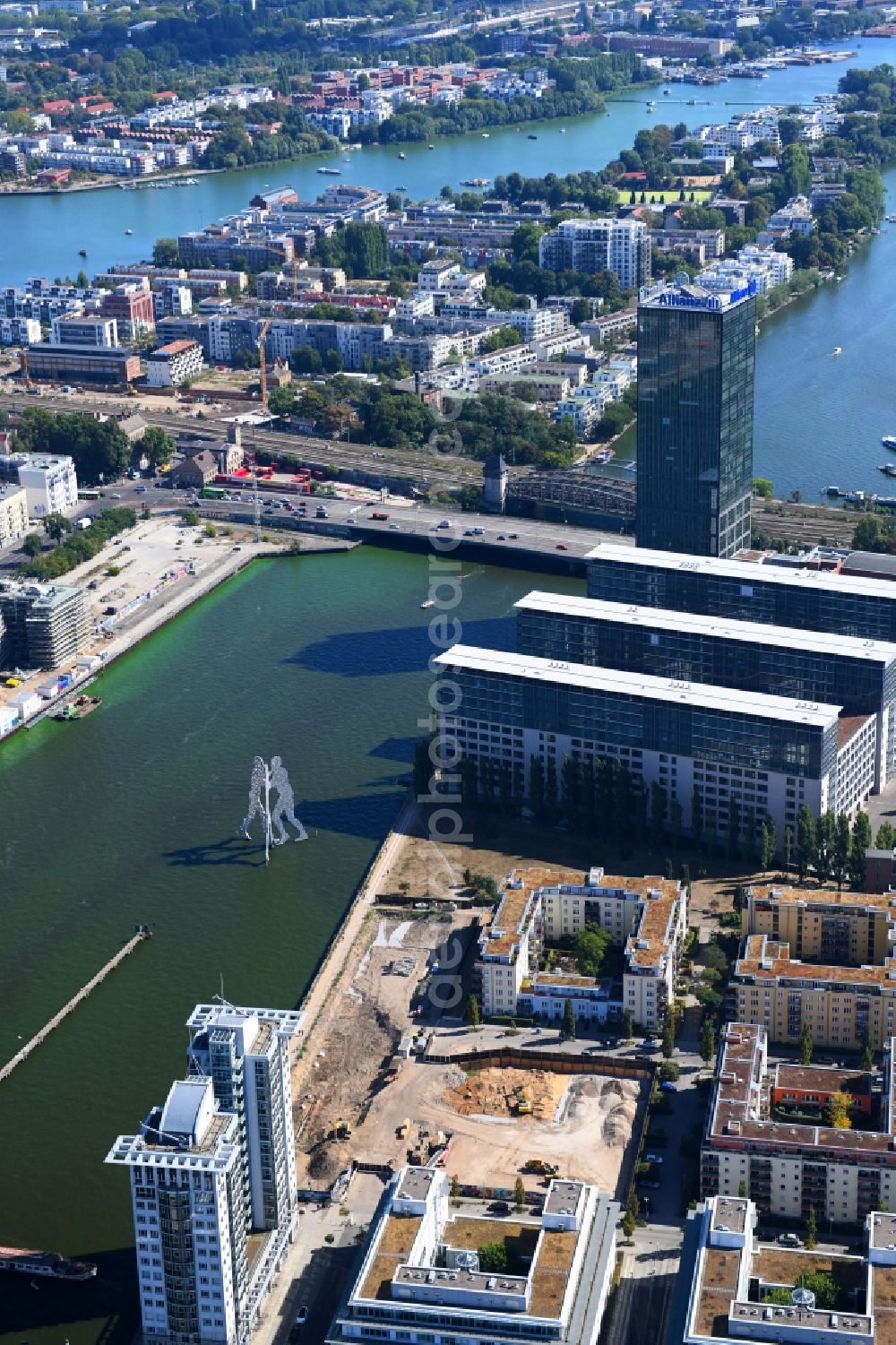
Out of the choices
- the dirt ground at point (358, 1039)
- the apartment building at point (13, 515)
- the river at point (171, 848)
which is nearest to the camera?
the river at point (171, 848)

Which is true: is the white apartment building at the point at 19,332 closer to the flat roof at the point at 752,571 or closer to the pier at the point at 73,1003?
the flat roof at the point at 752,571

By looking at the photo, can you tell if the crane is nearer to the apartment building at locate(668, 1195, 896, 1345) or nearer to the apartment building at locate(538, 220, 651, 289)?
the apartment building at locate(538, 220, 651, 289)

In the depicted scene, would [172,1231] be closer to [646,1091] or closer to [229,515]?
[646,1091]

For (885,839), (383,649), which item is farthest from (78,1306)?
(383,649)

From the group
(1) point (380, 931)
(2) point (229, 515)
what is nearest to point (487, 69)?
(2) point (229, 515)

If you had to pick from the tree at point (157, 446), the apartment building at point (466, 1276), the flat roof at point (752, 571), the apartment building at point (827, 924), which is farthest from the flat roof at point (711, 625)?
the tree at point (157, 446)

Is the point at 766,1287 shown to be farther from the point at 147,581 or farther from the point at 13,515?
the point at 13,515

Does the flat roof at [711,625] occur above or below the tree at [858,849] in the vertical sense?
above
